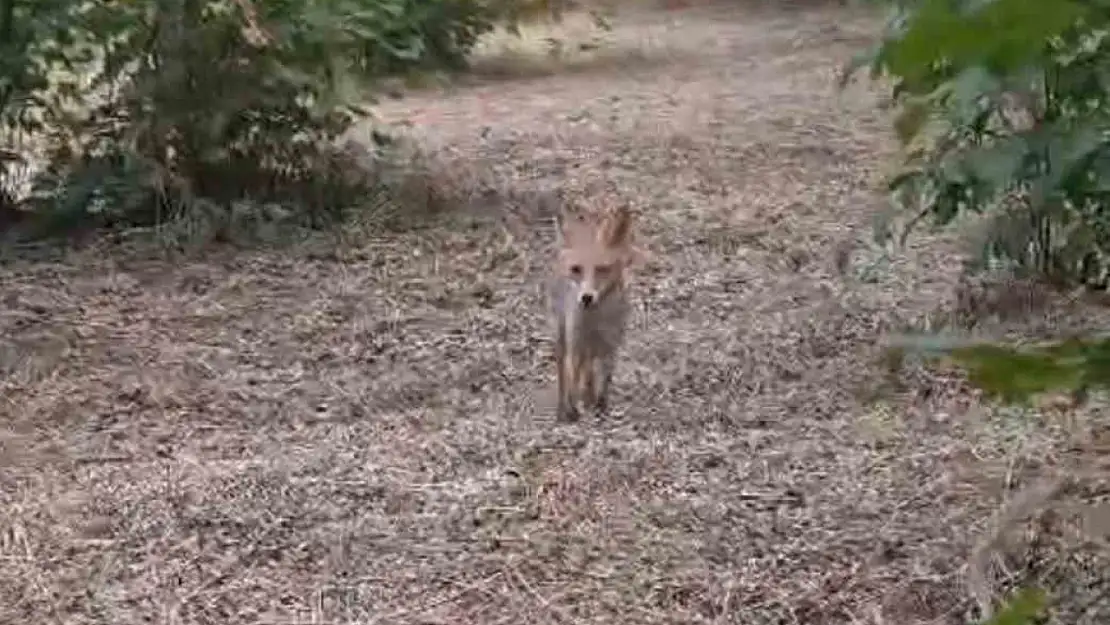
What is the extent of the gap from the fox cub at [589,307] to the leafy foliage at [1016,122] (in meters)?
0.66

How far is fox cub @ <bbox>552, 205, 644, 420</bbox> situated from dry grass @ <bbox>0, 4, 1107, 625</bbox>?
0.09 meters

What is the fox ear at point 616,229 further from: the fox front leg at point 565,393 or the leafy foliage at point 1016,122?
the leafy foliage at point 1016,122

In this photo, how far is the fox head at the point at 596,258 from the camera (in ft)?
16.0

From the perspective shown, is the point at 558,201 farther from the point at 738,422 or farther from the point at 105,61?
the point at 738,422

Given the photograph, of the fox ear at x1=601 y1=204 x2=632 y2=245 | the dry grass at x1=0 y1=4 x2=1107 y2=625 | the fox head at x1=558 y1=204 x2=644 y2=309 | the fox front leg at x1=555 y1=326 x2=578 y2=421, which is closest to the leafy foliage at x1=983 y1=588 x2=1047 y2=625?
the dry grass at x1=0 y1=4 x2=1107 y2=625

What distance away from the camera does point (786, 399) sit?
481 cm

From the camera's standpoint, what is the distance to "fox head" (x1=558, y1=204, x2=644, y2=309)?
4891 mm

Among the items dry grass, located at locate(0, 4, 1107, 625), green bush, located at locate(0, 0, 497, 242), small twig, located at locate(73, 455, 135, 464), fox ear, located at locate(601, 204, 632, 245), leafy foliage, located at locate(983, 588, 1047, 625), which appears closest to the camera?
leafy foliage, located at locate(983, 588, 1047, 625)

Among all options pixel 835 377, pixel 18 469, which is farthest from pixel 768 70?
pixel 18 469

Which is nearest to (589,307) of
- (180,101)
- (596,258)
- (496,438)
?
(596,258)

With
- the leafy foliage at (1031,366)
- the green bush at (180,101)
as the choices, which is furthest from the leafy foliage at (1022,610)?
the green bush at (180,101)

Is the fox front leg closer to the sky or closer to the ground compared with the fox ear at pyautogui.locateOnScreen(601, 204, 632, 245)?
closer to the ground

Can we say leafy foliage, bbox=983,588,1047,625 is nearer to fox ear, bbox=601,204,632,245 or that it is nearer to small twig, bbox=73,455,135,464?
small twig, bbox=73,455,135,464

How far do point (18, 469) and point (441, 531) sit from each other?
116 cm
